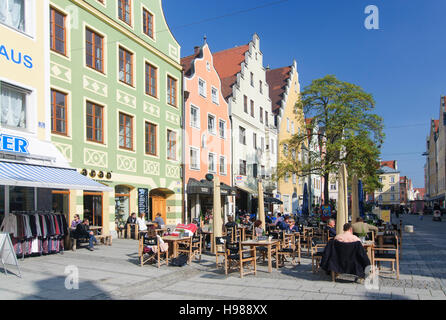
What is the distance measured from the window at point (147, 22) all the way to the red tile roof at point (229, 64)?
34.9 feet

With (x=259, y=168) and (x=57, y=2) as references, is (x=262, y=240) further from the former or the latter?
(x=259, y=168)

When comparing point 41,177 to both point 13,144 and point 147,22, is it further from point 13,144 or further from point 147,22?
point 147,22

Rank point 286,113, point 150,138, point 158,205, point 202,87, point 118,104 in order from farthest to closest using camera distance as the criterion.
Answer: point 286,113 < point 202,87 < point 158,205 < point 150,138 < point 118,104

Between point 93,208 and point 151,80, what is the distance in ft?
24.9

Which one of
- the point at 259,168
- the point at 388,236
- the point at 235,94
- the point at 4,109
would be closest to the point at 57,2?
the point at 4,109

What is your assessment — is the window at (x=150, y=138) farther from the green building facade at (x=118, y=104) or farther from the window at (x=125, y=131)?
the window at (x=125, y=131)

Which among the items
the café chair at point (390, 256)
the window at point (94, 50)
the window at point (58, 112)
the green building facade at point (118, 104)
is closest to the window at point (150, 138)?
the green building facade at point (118, 104)

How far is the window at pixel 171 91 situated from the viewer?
23.1 metres

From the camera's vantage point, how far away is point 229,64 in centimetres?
3484

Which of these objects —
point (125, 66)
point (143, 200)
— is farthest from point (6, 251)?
point (125, 66)

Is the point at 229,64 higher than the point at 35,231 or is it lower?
higher

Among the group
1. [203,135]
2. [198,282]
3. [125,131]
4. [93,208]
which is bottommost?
[198,282]

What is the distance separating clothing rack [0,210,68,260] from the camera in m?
12.0
